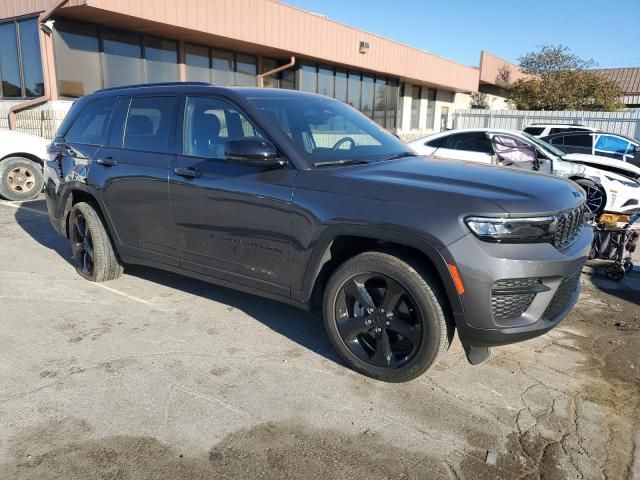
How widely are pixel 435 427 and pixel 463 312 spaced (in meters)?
0.65

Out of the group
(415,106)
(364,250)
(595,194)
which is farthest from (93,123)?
(415,106)

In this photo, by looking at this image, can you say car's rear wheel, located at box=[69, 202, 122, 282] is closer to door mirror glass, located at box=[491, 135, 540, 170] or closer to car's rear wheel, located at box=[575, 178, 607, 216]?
door mirror glass, located at box=[491, 135, 540, 170]

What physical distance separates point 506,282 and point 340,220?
39.4 inches

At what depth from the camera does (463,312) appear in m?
2.80

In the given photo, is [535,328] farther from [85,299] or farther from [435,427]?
[85,299]

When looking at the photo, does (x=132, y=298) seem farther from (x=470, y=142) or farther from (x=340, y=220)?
(x=470, y=142)

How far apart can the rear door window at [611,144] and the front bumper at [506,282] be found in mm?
11620

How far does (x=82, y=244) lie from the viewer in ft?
16.5

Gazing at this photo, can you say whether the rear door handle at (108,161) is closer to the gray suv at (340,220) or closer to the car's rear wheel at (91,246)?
the gray suv at (340,220)

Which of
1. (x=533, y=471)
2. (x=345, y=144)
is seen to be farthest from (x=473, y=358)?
(x=345, y=144)

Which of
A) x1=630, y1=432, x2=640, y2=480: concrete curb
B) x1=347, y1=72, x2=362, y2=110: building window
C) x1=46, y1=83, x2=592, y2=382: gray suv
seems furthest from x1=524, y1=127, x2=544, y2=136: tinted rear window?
x1=630, y1=432, x2=640, y2=480: concrete curb

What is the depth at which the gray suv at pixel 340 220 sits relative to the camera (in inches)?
109

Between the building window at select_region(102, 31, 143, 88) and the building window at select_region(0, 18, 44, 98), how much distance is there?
5.08 ft

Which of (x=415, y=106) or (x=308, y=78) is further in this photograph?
(x=415, y=106)
